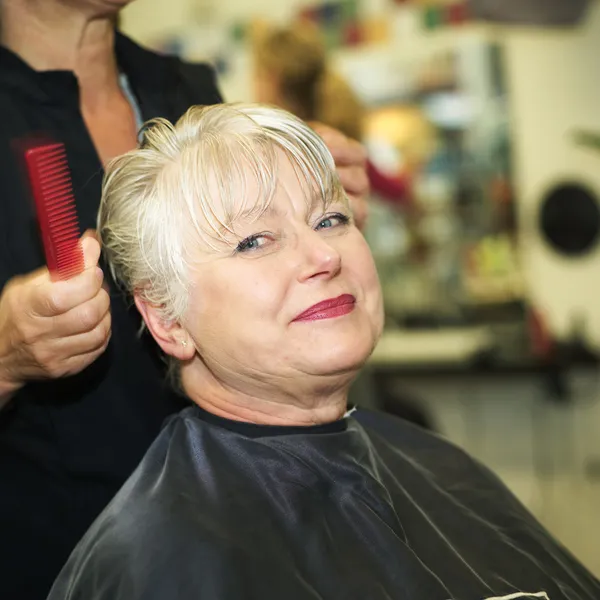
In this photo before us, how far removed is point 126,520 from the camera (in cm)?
125

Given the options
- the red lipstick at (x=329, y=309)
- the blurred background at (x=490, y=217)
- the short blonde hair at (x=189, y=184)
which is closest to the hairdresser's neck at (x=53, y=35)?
the short blonde hair at (x=189, y=184)

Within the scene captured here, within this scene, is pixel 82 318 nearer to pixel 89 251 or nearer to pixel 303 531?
pixel 89 251

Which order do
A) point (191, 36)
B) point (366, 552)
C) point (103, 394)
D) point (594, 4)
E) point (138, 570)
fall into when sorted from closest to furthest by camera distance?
point (138, 570)
point (366, 552)
point (103, 394)
point (594, 4)
point (191, 36)

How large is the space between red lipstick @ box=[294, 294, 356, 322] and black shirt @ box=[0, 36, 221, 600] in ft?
1.09

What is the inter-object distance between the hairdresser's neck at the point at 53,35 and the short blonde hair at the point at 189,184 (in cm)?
22

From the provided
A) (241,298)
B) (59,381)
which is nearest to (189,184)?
(241,298)

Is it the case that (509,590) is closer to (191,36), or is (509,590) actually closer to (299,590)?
(299,590)

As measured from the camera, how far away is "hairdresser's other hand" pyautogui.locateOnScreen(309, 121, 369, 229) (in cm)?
162

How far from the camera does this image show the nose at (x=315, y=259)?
1.31 metres

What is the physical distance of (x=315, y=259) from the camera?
1313mm

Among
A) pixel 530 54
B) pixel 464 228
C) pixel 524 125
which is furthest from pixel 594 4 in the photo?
pixel 464 228

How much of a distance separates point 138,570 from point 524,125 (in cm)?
372

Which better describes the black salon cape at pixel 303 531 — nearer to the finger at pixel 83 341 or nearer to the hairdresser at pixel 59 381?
the hairdresser at pixel 59 381

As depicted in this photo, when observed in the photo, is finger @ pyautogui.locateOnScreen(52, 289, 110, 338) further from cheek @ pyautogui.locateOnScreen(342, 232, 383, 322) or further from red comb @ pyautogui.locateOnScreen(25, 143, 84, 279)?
cheek @ pyautogui.locateOnScreen(342, 232, 383, 322)
